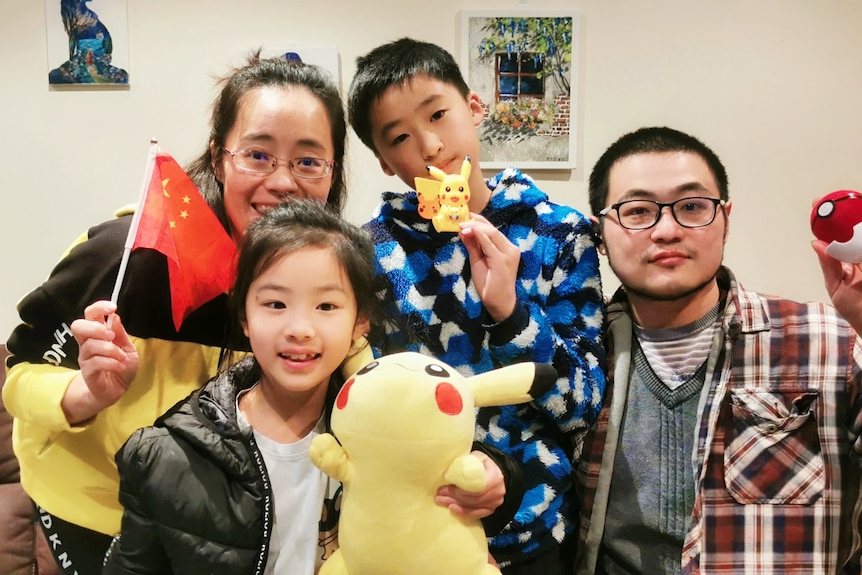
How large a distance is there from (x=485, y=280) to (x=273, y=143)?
493mm

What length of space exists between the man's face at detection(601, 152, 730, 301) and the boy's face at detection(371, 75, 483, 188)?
14.4 inches

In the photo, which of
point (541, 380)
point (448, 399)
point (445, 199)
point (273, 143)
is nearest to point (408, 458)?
point (448, 399)

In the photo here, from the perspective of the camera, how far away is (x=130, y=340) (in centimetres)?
106

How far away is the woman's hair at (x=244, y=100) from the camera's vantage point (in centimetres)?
125

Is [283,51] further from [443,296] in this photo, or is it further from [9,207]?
[443,296]

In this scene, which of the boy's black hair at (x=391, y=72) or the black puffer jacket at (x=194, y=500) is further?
the boy's black hair at (x=391, y=72)

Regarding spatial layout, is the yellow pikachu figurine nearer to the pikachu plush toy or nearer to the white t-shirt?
the pikachu plush toy

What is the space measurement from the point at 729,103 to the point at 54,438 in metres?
2.27

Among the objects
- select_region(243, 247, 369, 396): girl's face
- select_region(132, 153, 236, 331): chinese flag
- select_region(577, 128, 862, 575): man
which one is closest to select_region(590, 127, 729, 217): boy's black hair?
select_region(577, 128, 862, 575): man

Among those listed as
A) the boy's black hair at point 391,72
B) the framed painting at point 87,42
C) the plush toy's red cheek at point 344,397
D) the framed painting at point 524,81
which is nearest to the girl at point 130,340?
the boy's black hair at point 391,72

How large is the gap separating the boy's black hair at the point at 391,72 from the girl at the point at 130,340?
0.42 ft

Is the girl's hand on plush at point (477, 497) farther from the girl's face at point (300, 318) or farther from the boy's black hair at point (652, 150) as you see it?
the boy's black hair at point (652, 150)

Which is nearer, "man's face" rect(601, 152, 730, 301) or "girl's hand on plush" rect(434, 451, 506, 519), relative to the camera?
"girl's hand on plush" rect(434, 451, 506, 519)

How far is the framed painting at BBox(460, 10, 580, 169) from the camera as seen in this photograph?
212 cm
